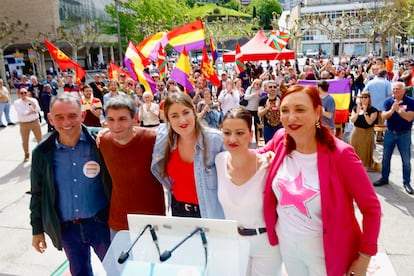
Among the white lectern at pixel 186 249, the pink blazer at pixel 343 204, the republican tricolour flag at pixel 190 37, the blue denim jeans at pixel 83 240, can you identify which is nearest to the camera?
the white lectern at pixel 186 249

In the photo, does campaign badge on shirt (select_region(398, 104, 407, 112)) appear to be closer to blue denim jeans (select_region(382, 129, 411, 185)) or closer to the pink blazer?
blue denim jeans (select_region(382, 129, 411, 185))

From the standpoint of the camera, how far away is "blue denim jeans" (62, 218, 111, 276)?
265 cm

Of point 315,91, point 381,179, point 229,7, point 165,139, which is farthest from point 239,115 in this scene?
point 229,7

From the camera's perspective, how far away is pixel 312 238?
6.40 feet

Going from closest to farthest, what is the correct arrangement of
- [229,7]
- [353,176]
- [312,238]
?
1. [353,176]
2. [312,238]
3. [229,7]

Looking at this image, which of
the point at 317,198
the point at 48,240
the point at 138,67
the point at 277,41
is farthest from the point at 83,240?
the point at 277,41

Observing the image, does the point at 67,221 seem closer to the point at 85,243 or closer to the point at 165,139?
the point at 85,243

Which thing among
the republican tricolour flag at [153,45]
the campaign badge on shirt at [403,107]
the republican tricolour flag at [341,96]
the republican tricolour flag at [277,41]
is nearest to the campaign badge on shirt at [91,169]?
the campaign badge on shirt at [403,107]

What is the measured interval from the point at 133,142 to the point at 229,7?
143 meters

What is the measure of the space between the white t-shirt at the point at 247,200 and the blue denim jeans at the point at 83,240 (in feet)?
3.82

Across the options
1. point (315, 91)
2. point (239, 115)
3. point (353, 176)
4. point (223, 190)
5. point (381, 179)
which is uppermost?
point (315, 91)

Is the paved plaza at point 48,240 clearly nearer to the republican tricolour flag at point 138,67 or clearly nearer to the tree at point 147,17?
the republican tricolour flag at point 138,67

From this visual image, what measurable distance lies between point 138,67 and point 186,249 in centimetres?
814

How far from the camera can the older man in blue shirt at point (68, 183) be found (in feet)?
8.25
